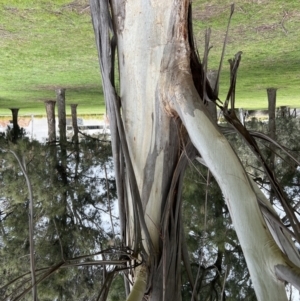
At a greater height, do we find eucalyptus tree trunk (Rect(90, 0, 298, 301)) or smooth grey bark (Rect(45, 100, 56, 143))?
smooth grey bark (Rect(45, 100, 56, 143))

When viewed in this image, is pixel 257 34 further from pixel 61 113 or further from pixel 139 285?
pixel 139 285

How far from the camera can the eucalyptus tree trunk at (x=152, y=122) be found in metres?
0.74

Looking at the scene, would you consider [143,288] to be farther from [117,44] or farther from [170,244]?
[117,44]

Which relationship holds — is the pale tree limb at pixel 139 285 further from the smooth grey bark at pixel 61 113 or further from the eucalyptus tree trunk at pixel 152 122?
the smooth grey bark at pixel 61 113

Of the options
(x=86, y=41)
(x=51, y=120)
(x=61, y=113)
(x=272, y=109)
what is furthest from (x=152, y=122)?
(x=51, y=120)

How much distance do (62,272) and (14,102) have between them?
212 inches

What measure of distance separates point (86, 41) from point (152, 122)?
332 centimetres

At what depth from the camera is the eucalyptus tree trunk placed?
2.44ft

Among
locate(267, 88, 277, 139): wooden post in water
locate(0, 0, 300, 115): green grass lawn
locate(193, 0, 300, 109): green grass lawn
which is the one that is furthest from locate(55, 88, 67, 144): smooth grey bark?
locate(267, 88, 277, 139): wooden post in water

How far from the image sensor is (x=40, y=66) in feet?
15.4

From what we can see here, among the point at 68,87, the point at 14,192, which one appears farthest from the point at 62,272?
the point at 68,87

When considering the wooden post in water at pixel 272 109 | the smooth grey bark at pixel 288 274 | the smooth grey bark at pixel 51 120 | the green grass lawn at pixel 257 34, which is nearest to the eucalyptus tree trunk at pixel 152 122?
the smooth grey bark at pixel 288 274

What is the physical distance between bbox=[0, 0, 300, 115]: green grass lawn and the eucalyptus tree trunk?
2.62 meters

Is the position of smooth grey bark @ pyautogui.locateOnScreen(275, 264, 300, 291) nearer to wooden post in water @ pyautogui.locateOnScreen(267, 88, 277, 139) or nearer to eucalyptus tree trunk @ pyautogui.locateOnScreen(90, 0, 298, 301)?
eucalyptus tree trunk @ pyautogui.locateOnScreen(90, 0, 298, 301)
